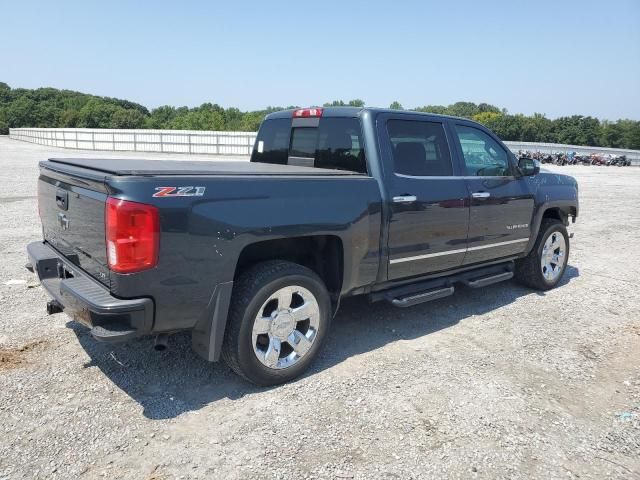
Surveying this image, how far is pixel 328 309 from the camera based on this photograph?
3.70 meters

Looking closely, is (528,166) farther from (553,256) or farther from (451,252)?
(451,252)

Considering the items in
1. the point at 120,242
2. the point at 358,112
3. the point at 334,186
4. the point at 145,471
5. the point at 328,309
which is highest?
the point at 358,112

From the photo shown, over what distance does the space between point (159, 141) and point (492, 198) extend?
3441cm

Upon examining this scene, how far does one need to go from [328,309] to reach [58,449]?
6.25 ft

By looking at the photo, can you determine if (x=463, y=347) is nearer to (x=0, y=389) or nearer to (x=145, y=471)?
(x=145, y=471)

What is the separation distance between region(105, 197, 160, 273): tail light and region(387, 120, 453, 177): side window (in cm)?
210

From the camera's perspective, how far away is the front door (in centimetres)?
473

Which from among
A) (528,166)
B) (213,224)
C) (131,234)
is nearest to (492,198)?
(528,166)

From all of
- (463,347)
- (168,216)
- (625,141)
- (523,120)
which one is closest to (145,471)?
(168,216)

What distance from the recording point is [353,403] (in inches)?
130

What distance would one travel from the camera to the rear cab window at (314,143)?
13.6 ft

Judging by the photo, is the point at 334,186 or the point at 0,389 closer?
the point at 0,389

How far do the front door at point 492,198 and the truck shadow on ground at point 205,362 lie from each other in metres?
0.70

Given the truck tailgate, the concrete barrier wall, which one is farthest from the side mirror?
the concrete barrier wall
